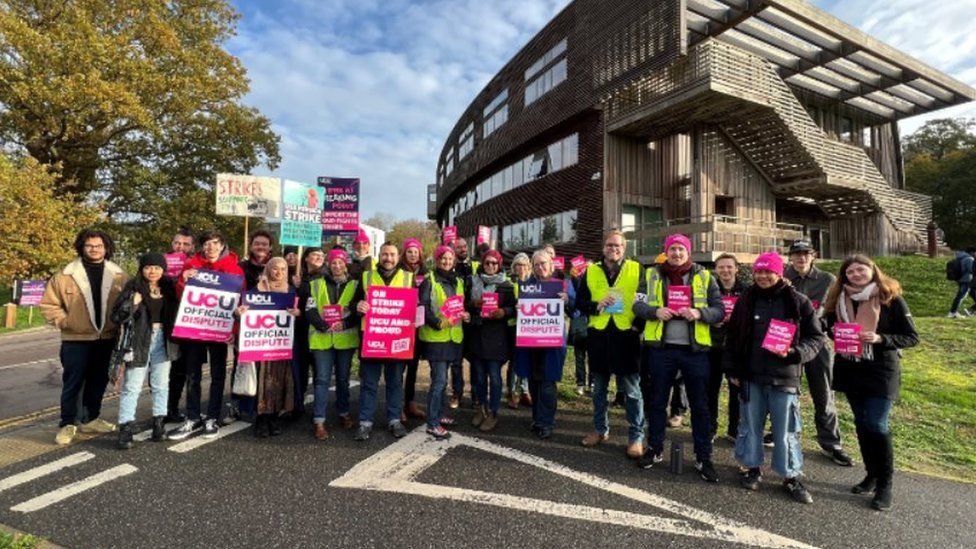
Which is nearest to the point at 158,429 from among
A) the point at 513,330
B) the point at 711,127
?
the point at 513,330

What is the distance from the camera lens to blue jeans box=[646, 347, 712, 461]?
4.36 metres

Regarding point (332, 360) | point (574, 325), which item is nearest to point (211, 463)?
point (332, 360)

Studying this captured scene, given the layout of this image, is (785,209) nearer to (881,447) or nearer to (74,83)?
(881,447)

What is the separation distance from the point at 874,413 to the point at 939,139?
191 ft

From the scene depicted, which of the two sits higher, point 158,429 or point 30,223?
point 30,223

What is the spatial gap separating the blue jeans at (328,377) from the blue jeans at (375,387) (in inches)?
12.0

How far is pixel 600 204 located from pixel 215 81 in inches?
724

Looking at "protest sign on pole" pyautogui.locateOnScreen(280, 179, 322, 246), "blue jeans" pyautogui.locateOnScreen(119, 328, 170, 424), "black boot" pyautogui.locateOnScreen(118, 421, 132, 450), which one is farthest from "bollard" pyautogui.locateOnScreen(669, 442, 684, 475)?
"protest sign on pole" pyautogui.locateOnScreen(280, 179, 322, 246)

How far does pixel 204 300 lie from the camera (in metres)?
5.13

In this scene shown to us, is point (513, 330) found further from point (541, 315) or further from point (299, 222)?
point (299, 222)

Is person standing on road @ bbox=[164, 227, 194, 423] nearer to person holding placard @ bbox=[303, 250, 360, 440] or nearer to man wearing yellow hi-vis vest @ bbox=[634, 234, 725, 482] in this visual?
person holding placard @ bbox=[303, 250, 360, 440]

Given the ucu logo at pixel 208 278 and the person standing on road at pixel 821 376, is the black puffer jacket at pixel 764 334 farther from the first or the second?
the ucu logo at pixel 208 278

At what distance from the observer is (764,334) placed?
4.09m

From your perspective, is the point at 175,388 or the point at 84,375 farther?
the point at 175,388
